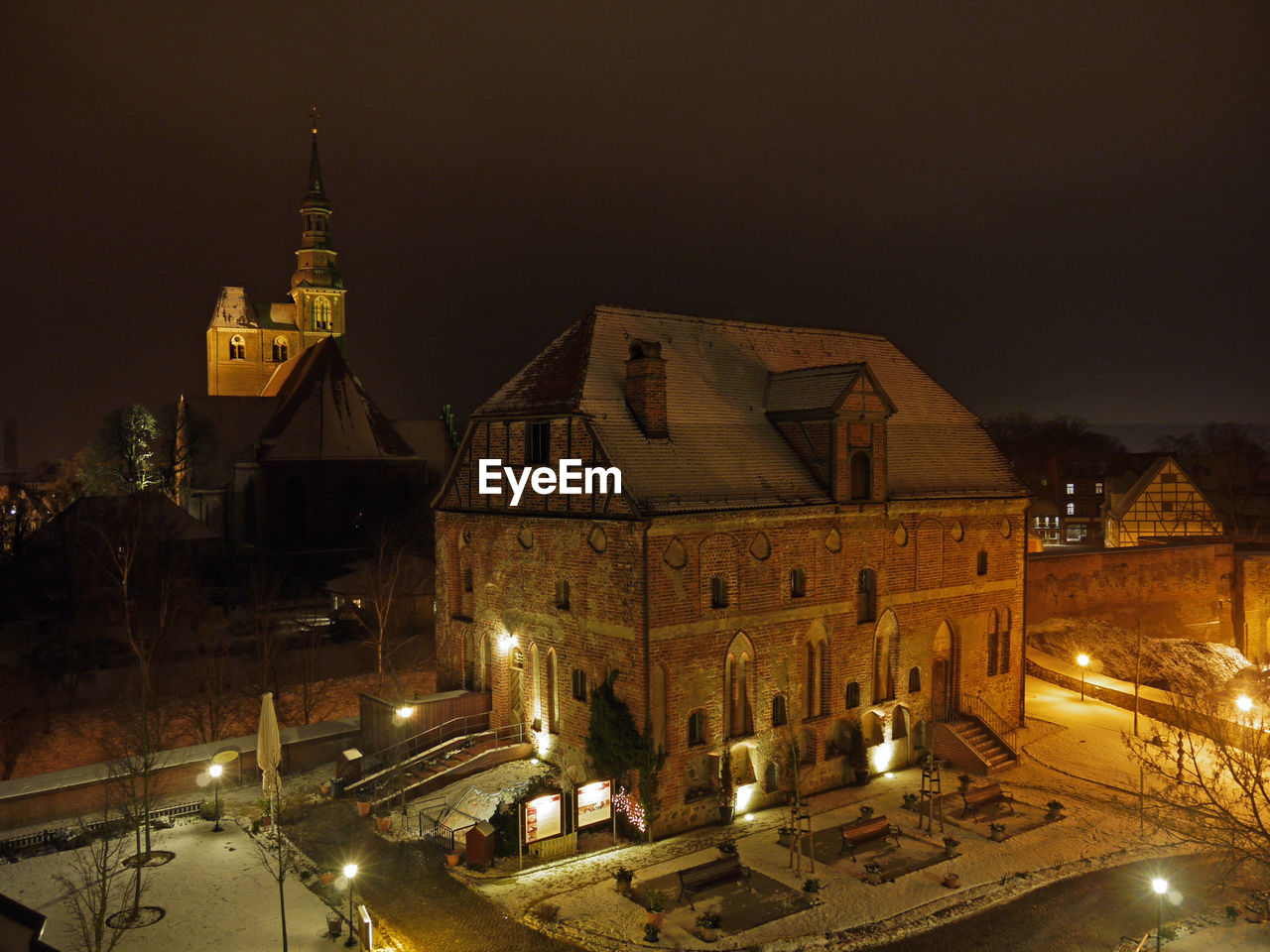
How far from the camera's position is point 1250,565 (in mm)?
54844

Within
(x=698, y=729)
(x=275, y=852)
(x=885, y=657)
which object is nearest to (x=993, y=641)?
(x=885, y=657)

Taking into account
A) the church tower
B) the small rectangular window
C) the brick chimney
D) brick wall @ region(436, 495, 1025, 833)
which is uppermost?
the church tower

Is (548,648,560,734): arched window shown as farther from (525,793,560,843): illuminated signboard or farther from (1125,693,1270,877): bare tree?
(1125,693,1270,877): bare tree

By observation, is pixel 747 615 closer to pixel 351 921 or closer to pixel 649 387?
pixel 649 387

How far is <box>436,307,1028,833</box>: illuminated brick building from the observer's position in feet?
79.6

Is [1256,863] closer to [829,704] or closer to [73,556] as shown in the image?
[829,704]

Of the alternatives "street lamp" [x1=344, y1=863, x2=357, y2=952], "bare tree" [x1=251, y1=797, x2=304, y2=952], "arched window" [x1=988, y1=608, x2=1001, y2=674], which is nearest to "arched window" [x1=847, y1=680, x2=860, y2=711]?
"arched window" [x1=988, y1=608, x2=1001, y2=674]

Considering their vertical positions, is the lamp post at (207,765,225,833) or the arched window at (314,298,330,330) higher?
the arched window at (314,298,330,330)

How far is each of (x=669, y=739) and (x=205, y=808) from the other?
43.9 feet

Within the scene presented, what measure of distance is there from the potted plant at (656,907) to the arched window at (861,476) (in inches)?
547

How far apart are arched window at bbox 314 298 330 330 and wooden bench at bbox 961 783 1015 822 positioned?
3514 inches

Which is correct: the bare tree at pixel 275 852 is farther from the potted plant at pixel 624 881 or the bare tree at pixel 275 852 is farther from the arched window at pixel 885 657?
the arched window at pixel 885 657

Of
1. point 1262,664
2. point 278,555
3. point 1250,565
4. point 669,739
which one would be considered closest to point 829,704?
point 669,739

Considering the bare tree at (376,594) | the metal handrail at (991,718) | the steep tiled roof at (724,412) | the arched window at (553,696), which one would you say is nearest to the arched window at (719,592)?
the steep tiled roof at (724,412)
